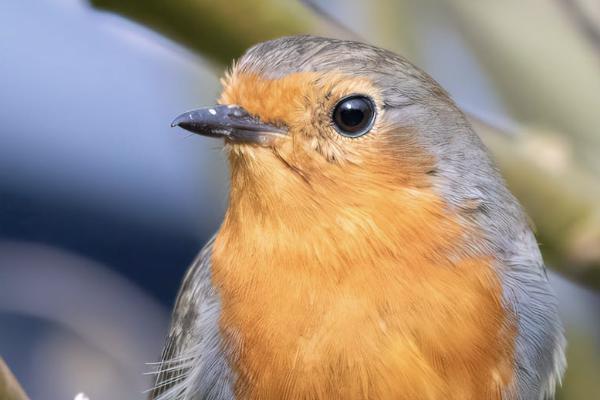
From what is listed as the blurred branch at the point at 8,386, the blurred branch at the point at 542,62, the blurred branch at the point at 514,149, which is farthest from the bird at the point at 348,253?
the blurred branch at the point at 542,62

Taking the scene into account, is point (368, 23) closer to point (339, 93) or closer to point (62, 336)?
point (339, 93)

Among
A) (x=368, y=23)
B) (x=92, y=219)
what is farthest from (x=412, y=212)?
(x=92, y=219)

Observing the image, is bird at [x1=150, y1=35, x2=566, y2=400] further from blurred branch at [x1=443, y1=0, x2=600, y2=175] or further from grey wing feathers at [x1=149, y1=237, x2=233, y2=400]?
blurred branch at [x1=443, y1=0, x2=600, y2=175]

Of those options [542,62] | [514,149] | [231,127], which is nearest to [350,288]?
[231,127]

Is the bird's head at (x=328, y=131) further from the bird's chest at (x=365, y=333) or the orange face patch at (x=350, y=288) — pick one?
the bird's chest at (x=365, y=333)

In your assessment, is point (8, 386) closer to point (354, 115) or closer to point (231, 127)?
point (231, 127)

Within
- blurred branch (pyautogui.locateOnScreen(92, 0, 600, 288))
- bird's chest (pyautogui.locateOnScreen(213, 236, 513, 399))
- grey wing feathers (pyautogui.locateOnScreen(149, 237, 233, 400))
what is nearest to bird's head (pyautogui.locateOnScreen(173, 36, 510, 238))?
bird's chest (pyautogui.locateOnScreen(213, 236, 513, 399))
